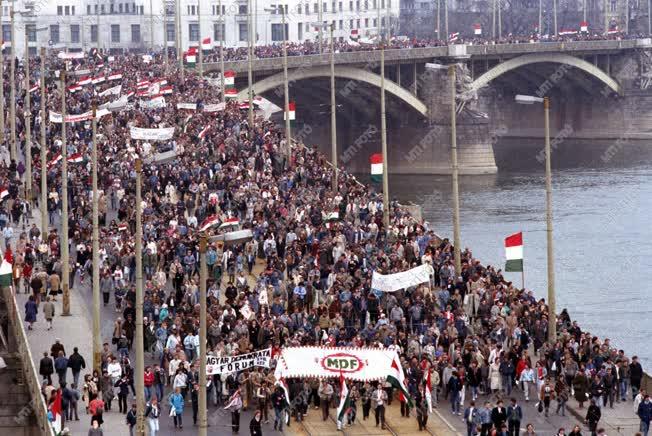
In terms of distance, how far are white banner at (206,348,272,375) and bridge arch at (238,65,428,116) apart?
54221 mm

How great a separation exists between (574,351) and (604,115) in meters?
96.5

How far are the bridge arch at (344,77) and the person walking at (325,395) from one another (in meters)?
53.8

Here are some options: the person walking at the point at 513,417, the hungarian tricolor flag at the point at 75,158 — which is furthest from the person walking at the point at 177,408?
the hungarian tricolor flag at the point at 75,158

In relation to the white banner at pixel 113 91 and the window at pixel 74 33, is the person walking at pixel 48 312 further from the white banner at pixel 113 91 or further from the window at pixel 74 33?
the window at pixel 74 33

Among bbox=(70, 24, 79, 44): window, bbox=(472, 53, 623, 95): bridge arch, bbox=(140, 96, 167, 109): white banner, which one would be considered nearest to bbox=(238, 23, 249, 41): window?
bbox=(70, 24, 79, 44): window

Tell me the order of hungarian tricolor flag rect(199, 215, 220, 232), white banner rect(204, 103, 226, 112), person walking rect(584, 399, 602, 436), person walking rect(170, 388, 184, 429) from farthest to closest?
white banner rect(204, 103, 226, 112) → hungarian tricolor flag rect(199, 215, 220, 232) → person walking rect(584, 399, 602, 436) → person walking rect(170, 388, 184, 429)

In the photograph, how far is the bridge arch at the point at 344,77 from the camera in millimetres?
94562

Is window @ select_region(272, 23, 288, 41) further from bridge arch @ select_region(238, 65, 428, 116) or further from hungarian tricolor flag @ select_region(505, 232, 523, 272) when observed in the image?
hungarian tricolor flag @ select_region(505, 232, 523, 272)

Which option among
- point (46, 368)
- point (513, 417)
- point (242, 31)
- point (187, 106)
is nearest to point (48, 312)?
point (46, 368)

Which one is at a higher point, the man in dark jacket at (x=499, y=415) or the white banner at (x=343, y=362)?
the white banner at (x=343, y=362)

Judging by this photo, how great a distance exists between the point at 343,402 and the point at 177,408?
3.20 metres

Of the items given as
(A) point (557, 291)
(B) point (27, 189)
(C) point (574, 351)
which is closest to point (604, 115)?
(A) point (557, 291)

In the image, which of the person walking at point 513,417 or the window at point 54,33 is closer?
the person walking at point 513,417

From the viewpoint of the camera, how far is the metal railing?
3328 cm
